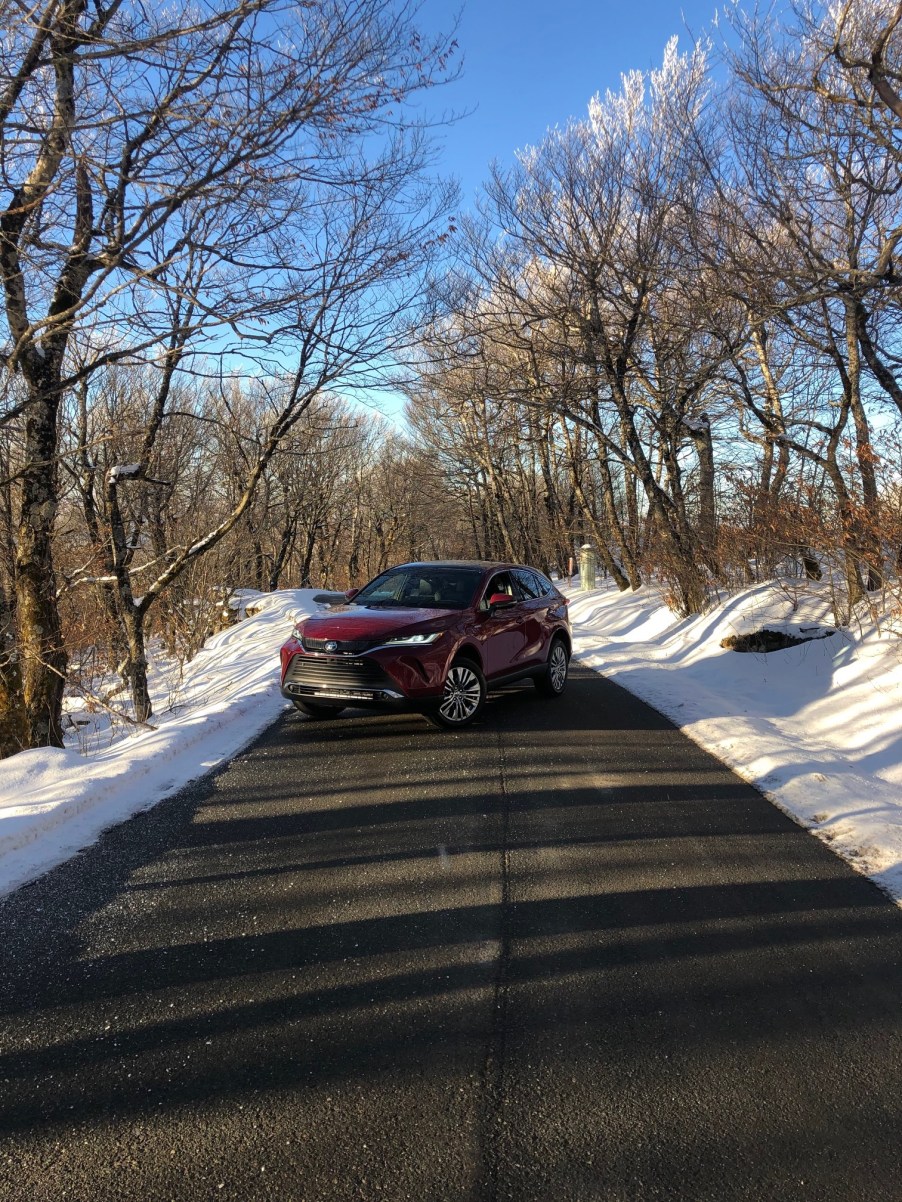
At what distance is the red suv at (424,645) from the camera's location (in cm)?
725

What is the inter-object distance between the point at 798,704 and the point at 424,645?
201 inches

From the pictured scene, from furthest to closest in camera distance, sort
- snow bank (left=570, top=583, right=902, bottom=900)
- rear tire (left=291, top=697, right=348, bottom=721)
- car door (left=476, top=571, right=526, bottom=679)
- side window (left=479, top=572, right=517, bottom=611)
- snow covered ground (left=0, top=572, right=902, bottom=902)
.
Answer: side window (left=479, top=572, right=517, bottom=611) → car door (left=476, top=571, right=526, bottom=679) → rear tire (left=291, top=697, right=348, bottom=721) → snow bank (left=570, top=583, right=902, bottom=900) → snow covered ground (left=0, top=572, right=902, bottom=902)

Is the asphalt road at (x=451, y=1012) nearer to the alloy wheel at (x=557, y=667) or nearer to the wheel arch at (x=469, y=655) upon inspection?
the wheel arch at (x=469, y=655)

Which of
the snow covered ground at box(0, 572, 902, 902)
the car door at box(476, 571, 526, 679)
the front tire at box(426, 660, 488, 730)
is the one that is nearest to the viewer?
the snow covered ground at box(0, 572, 902, 902)

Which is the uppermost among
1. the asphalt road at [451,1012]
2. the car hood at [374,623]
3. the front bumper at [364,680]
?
the car hood at [374,623]

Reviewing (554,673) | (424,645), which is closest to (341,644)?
(424,645)

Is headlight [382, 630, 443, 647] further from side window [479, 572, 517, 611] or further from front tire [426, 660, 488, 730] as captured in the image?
side window [479, 572, 517, 611]

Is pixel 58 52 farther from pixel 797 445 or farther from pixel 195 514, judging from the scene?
pixel 195 514

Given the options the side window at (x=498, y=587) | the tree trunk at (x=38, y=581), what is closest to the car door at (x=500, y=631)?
the side window at (x=498, y=587)

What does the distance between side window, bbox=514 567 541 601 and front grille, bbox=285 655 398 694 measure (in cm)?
276

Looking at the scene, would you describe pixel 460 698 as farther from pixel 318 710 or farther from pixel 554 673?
pixel 554 673

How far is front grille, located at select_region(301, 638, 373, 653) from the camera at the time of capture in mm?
7309

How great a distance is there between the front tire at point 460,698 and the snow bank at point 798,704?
210cm

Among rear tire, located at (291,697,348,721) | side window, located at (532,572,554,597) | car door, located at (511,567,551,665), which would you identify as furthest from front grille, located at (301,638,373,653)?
side window, located at (532,572,554,597)
